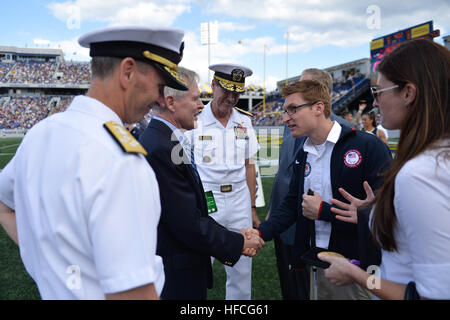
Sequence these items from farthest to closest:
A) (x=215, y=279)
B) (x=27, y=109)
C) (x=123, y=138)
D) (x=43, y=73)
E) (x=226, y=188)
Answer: (x=43, y=73) → (x=27, y=109) → (x=215, y=279) → (x=226, y=188) → (x=123, y=138)

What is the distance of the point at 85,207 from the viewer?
2.83 feet

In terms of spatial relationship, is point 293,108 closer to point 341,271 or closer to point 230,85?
point 230,85

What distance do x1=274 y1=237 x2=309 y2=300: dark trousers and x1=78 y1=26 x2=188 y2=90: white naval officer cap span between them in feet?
7.04

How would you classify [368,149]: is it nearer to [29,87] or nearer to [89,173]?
[89,173]

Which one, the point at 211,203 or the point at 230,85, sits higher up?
the point at 230,85

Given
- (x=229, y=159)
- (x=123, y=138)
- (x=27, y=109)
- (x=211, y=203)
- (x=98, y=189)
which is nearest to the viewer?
(x=98, y=189)

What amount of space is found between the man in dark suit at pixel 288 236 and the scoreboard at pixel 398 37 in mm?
24513

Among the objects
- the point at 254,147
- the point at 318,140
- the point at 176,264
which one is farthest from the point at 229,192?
the point at 176,264

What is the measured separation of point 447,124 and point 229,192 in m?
2.35

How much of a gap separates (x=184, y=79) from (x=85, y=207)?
61.1 inches

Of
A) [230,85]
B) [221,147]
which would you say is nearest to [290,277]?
[221,147]

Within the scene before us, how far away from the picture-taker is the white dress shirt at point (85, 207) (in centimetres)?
85

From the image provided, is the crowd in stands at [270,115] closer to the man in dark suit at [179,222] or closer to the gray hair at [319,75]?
the gray hair at [319,75]
